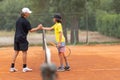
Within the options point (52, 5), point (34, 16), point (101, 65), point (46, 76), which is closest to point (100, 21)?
point (52, 5)

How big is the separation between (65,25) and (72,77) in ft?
50.1

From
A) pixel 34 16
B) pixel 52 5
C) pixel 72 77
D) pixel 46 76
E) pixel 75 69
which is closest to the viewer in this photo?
pixel 46 76

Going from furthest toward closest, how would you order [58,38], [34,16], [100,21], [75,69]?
[100,21] → [34,16] → [75,69] → [58,38]

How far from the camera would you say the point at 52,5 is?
25.6 metres

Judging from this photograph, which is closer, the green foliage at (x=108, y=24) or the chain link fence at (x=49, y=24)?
the chain link fence at (x=49, y=24)

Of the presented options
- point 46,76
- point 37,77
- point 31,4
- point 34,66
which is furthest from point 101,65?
point 31,4

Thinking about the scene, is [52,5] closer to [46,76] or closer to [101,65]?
[101,65]

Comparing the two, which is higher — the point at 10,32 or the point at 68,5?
the point at 68,5

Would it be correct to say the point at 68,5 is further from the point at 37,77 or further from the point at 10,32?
the point at 37,77

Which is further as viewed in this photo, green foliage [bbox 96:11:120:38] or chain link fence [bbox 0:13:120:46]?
green foliage [bbox 96:11:120:38]

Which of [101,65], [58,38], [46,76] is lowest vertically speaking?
[101,65]

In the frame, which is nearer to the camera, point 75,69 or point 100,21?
point 75,69

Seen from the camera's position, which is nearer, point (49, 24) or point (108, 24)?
point (49, 24)

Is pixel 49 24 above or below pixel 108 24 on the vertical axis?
above
